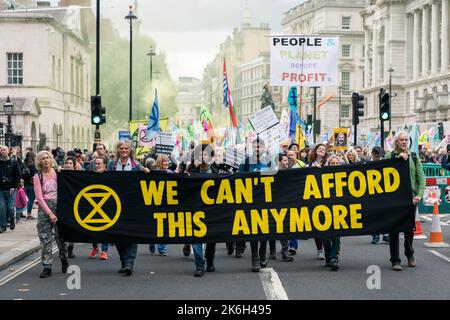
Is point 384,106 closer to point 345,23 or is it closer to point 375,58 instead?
point 375,58

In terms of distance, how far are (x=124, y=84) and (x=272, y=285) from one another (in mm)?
79430

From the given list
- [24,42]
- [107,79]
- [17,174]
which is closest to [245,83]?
[107,79]

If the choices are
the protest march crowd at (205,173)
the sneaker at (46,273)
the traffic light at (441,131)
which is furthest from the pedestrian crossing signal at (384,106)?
the traffic light at (441,131)

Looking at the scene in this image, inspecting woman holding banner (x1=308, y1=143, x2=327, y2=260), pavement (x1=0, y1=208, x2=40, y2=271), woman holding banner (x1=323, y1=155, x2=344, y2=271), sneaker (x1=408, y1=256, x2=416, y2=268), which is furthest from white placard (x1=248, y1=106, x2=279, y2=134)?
sneaker (x1=408, y1=256, x2=416, y2=268)

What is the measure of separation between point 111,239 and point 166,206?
857 millimetres

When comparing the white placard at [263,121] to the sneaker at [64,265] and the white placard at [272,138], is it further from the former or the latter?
the sneaker at [64,265]

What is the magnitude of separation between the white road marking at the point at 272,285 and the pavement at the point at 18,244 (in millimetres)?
3750

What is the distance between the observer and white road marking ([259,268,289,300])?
10.9 m

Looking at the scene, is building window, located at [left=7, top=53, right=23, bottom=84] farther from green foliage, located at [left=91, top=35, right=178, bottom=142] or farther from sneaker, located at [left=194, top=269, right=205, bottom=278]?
sneaker, located at [left=194, top=269, right=205, bottom=278]

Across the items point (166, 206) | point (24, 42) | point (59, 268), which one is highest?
point (24, 42)

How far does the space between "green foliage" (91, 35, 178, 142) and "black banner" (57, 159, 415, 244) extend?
73.2 m

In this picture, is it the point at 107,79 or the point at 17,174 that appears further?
the point at 107,79

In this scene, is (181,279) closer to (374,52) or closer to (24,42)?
(24,42)
